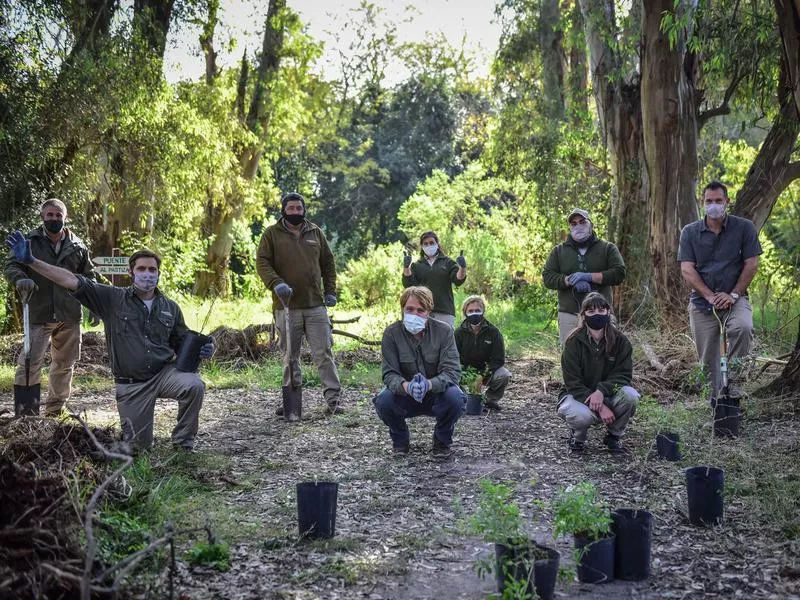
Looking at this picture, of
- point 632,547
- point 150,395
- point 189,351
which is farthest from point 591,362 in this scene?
point 150,395

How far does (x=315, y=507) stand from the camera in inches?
165

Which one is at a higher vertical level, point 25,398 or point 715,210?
point 715,210

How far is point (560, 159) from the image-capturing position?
16047mm

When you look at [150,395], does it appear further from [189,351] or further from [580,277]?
[580,277]

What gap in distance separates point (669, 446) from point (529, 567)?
280cm

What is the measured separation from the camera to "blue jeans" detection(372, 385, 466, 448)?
235 inches

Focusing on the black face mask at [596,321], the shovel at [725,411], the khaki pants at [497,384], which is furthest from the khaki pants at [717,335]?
A: the khaki pants at [497,384]

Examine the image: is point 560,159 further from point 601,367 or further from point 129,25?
point 601,367

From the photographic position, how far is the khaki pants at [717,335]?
20.7 ft

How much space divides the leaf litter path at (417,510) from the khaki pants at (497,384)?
0.28m

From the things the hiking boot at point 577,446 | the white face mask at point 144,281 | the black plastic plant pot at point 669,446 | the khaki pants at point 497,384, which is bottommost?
the hiking boot at point 577,446

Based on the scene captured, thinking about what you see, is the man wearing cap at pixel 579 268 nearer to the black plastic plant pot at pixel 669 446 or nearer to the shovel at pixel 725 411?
the shovel at pixel 725 411

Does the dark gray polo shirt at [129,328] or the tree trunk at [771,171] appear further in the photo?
the tree trunk at [771,171]

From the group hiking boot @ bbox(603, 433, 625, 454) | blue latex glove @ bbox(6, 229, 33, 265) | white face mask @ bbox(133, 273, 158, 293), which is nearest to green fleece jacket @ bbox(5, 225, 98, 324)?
blue latex glove @ bbox(6, 229, 33, 265)
